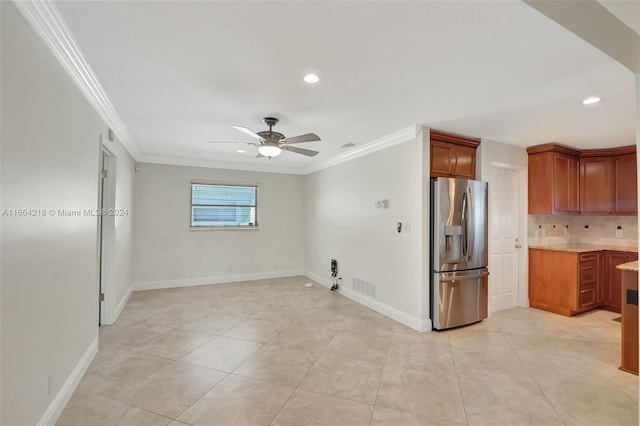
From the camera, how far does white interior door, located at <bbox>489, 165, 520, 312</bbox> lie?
4.36 metres

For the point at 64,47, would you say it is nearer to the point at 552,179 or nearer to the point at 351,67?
the point at 351,67

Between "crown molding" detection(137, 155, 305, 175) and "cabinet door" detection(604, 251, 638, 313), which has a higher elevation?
"crown molding" detection(137, 155, 305, 175)

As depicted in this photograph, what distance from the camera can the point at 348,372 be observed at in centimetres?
265

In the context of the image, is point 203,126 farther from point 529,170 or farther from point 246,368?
point 529,170

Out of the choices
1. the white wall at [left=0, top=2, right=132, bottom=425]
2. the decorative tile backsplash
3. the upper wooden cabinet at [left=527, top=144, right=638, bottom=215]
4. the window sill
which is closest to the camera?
the white wall at [left=0, top=2, right=132, bottom=425]

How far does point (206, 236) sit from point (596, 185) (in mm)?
7163

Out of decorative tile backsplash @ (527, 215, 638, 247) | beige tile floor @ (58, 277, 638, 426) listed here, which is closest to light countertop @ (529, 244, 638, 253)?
decorative tile backsplash @ (527, 215, 638, 247)

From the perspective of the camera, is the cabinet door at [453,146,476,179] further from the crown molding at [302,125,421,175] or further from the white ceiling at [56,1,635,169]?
the crown molding at [302,125,421,175]

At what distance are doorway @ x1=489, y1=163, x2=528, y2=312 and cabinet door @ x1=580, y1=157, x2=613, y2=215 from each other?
1.14m

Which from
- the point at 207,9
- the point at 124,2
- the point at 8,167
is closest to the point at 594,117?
the point at 207,9

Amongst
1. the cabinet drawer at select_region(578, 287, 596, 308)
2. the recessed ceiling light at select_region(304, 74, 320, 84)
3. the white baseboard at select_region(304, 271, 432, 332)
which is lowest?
the white baseboard at select_region(304, 271, 432, 332)

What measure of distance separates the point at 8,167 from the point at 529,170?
19.5 feet

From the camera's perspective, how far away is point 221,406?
2.18 meters

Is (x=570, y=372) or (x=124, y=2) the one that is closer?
(x=124, y=2)
